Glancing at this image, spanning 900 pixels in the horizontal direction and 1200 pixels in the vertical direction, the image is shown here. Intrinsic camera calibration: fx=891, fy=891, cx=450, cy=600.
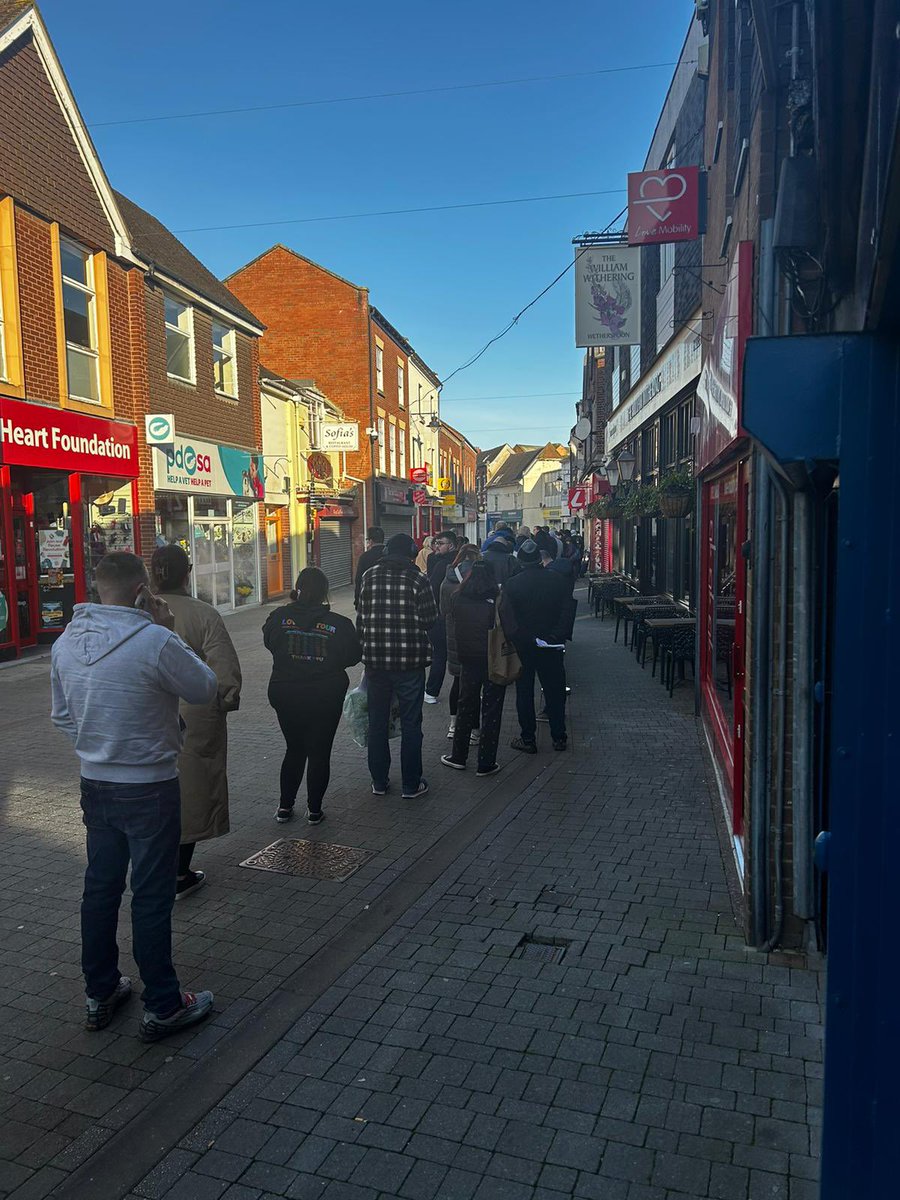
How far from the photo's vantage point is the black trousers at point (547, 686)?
7.64 meters

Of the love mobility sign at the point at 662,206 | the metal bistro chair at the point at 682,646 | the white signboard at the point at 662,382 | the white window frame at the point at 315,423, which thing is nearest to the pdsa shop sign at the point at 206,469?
the white window frame at the point at 315,423

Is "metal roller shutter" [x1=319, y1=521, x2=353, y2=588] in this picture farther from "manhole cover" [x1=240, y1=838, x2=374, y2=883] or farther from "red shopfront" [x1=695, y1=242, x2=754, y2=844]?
"manhole cover" [x1=240, y1=838, x2=374, y2=883]

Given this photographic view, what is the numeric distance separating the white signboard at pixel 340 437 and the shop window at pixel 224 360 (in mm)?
5721

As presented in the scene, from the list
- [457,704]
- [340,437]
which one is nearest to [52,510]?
[457,704]

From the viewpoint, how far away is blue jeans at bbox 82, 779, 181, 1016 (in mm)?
3365

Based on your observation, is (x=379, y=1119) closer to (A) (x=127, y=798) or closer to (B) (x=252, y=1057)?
(B) (x=252, y=1057)

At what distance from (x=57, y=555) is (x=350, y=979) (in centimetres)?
1155

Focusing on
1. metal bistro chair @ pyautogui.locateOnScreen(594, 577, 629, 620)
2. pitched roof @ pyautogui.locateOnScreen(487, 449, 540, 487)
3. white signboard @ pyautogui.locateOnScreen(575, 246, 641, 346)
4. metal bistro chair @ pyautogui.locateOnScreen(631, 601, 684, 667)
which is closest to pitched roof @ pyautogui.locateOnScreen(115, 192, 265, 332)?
white signboard @ pyautogui.locateOnScreen(575, 246, 641, 346)

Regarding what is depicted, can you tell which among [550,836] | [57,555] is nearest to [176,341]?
[57,555]

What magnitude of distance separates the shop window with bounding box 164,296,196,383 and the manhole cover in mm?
13409

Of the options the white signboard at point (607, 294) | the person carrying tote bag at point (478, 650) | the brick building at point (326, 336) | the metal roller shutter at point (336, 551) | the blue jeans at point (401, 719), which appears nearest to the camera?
the blue jeans at point (401, 719)

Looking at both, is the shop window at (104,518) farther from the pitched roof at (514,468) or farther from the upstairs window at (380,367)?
the pitched roof at (514,468)

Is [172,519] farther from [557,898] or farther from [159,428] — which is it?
[557,898]

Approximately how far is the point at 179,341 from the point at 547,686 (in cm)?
1279
